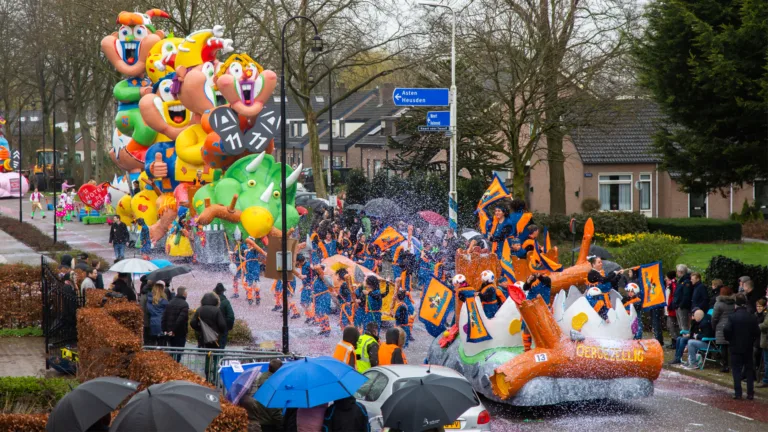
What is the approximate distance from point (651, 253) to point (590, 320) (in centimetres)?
968

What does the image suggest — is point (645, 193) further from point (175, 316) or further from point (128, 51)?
point (175, 316)

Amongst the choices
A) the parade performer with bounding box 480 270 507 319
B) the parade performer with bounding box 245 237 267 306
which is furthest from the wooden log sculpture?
the parade performer with bounding box 245 237 267 306

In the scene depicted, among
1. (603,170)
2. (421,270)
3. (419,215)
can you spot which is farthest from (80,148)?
(421,270)

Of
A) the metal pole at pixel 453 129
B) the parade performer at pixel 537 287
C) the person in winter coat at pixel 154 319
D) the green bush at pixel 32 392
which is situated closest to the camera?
the green bush at pixel 32 392

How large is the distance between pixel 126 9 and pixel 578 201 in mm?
20028

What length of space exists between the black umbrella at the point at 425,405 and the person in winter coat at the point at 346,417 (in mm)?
771

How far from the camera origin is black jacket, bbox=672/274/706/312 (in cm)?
1742

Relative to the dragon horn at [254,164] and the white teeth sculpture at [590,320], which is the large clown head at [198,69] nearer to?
the dragon horn at [254,164]

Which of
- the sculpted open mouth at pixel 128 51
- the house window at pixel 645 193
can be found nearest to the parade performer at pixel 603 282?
the sculpted open mouth at pixel 128 51

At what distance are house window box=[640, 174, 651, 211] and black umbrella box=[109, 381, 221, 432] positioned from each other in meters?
36.6

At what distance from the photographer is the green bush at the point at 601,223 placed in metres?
33.5

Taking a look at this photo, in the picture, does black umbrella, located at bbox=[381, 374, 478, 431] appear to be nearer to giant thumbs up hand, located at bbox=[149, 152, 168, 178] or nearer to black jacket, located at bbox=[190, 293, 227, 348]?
black jacket, located at bbox=[190, 293, 227, 348]

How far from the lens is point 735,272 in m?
18.7

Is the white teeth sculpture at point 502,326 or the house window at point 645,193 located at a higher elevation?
the house window at point 645,193
